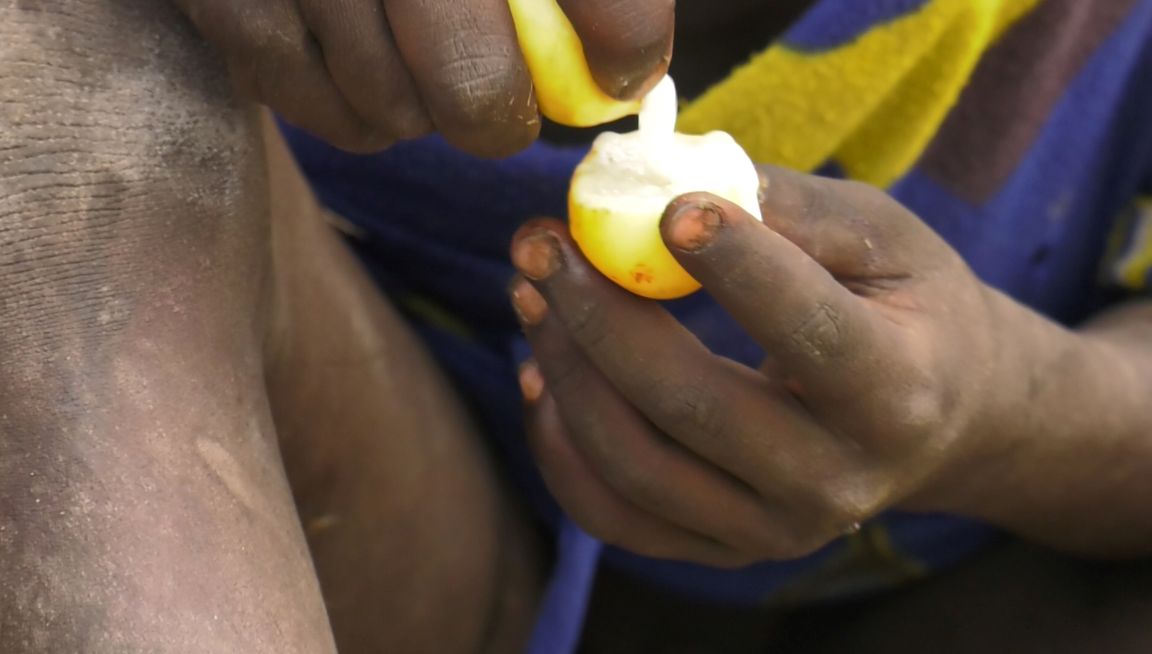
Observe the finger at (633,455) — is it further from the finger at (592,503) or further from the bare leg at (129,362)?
the bare leg at (129,362)

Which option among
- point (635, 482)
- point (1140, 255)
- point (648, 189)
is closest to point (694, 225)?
point (648, 189)

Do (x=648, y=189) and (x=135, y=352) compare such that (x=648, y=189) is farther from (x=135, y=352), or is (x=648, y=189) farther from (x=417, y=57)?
(x=135, y=352)

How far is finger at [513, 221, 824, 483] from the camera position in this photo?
0.46m

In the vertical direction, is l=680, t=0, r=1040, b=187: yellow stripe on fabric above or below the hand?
below

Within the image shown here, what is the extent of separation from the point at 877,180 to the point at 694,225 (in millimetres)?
351

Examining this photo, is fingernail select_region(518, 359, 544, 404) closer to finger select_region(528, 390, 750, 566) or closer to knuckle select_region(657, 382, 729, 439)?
finger select_region(528, 390, 750, 566)

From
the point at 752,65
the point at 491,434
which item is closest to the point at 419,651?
the point at 491,434

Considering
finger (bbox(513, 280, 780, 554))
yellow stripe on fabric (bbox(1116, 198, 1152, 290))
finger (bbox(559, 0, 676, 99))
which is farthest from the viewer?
yellow stripe on fabric (bbox(1116, 198, 1152, 290))

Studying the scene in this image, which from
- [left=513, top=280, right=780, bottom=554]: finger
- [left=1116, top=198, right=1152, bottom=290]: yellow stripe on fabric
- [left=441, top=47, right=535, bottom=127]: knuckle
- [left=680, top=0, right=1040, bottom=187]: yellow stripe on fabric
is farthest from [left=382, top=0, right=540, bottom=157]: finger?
[left=1116, top=198, right=1152, bottom=290]: yellow stripe on fabric

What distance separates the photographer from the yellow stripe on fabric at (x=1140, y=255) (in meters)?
0.74

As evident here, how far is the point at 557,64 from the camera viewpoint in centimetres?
42

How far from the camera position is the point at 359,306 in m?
0.67

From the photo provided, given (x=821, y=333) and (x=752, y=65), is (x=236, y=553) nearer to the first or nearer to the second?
(x=821, y=333)

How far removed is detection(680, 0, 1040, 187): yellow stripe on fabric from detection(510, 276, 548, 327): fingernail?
0.23m
